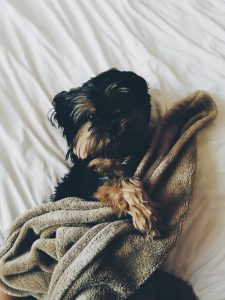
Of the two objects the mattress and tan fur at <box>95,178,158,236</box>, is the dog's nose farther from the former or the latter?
tan fur at <box>95,178,158,236</box>

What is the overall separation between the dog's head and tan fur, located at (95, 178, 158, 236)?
10 centimetres

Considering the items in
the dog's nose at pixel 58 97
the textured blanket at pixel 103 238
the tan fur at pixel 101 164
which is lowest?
the textured blanket at pixel 103 238

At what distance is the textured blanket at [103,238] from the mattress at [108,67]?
2.2 inches

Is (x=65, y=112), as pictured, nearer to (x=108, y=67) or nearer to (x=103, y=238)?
(x=108, y=67)

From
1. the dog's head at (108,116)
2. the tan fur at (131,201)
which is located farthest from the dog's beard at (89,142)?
the tan fur at (131,201)

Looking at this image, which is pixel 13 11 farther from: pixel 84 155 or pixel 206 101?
pixel 206 101

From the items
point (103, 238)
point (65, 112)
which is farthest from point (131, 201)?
point (65, 112)

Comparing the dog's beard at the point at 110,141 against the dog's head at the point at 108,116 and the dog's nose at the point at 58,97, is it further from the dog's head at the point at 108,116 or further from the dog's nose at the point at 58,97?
the dog's nose at the point at 58,97

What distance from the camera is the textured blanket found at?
1.12 meters

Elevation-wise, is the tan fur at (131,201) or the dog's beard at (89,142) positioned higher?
the dog's beard at (89,142)

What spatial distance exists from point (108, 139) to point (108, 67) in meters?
0.35

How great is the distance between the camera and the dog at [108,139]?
122 centimetres

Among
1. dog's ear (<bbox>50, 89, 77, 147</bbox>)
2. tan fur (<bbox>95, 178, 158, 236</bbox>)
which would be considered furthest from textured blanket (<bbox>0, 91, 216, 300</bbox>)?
dog's ear (<bbox>50, 89, 77, 147</bbox>)

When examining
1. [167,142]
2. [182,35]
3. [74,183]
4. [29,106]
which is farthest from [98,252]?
[182,35]
